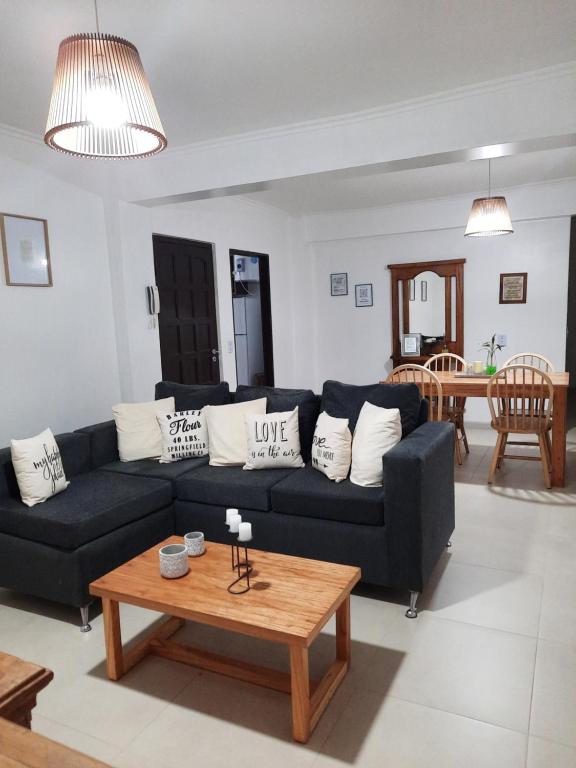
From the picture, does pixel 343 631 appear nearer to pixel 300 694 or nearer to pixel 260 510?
pixel 300 694

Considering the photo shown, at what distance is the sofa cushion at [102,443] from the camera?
3.43 m

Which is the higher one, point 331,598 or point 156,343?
point 156,343

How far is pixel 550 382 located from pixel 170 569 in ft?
9.88

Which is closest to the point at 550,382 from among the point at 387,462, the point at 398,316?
the point at 387,462

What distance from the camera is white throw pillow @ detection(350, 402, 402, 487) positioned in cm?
275

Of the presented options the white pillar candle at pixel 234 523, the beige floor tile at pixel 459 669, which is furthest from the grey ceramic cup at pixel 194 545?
the beige floor tile at pixel 459 669

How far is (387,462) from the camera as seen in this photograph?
8.21ft

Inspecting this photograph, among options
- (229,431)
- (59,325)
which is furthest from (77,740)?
(59,325)

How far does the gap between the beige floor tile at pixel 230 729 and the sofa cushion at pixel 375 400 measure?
1433 mm

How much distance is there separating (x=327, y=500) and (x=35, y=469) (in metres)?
1.46

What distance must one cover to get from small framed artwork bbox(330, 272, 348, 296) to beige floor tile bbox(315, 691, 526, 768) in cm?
545

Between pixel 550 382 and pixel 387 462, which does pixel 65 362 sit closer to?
pixel 387 462

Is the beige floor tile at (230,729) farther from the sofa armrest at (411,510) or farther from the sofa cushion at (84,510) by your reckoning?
the sofa cushion at (84,510)

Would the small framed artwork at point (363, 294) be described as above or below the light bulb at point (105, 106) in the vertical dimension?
below
